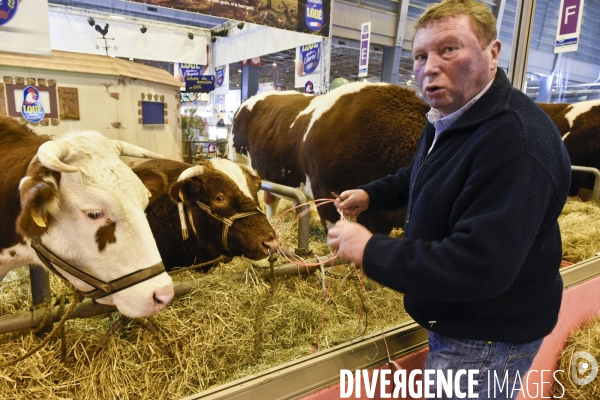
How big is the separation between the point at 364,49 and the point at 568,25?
2924 mm

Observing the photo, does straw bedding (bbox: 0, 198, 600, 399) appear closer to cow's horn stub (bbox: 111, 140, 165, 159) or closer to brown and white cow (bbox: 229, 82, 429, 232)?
cow's horn stub (bbox: 111, 140, 165, 159)

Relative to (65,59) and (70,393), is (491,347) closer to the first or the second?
(70,393)

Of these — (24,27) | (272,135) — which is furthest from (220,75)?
(24,27)

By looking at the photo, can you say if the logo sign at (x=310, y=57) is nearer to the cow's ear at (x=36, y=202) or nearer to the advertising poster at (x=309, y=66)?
the advertising poster at (x=309, y=66)

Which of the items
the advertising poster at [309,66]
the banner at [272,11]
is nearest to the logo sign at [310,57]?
the advertising poster at [309,66]

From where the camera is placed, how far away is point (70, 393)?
1.43m

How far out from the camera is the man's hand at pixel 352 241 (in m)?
1.13

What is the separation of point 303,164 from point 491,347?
2.39m

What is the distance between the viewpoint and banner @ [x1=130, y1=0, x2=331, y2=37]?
3824mm

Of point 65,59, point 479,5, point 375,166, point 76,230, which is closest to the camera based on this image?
point 479,5

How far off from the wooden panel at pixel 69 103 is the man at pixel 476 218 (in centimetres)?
182

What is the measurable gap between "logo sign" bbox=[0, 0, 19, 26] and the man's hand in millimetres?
1990

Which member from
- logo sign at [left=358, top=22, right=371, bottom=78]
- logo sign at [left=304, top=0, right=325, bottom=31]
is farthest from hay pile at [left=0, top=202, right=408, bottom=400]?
logo sign at [left=358, top=22, right=371, bottom=78]

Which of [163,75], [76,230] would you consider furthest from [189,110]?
[76,230]
